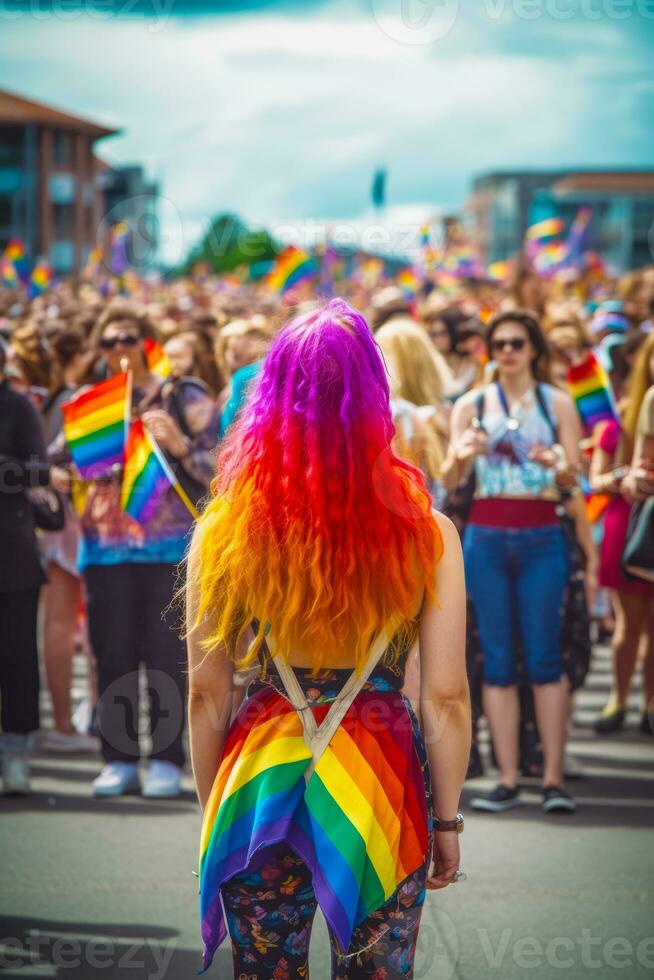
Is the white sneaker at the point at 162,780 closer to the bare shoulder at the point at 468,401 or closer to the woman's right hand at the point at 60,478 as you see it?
the woman's right hand at the point at 60,478

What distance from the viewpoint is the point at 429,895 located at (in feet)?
16.0

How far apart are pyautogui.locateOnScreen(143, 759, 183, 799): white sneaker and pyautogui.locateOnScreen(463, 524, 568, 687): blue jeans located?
4.69 ft

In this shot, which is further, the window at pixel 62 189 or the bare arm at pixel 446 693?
the window at pixel 62 189

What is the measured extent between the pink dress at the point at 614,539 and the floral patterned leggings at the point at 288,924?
4.93 meters

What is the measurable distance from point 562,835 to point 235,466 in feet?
11.1

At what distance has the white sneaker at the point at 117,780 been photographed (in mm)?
6230

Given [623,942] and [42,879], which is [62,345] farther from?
[623,942]

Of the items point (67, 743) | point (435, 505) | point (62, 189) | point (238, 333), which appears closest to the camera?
point (435, 505)

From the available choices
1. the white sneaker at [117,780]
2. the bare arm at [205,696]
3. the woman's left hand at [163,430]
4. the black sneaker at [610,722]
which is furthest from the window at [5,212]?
the bare arm at [205,696]

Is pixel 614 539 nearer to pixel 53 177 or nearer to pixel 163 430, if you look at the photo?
pixel 163 430

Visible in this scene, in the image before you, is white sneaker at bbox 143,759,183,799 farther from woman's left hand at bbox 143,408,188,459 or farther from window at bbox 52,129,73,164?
window at bbox 52,129,73,164

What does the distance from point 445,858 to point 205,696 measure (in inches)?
22.0

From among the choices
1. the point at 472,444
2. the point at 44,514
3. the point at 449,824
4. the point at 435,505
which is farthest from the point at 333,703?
the point at 44,514

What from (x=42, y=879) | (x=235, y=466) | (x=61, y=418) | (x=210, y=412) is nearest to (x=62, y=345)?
(x=61, y=418)
